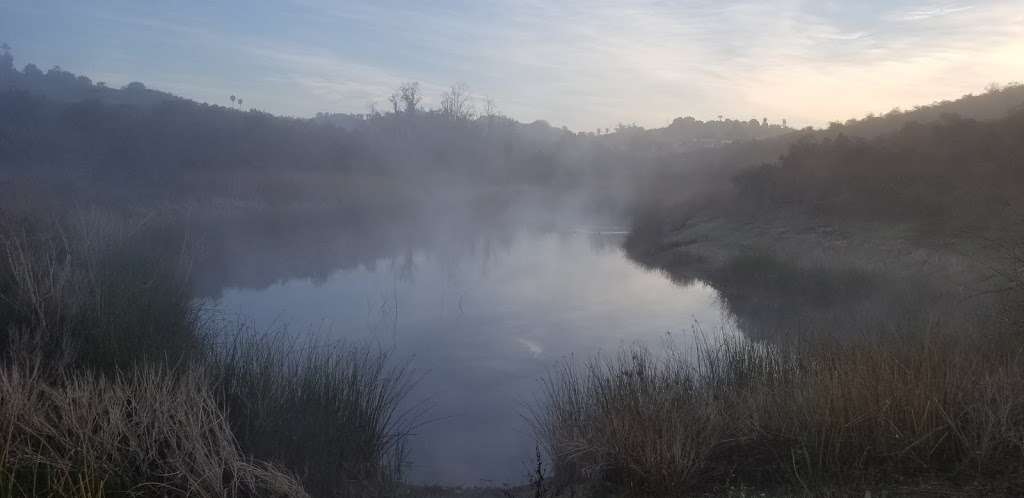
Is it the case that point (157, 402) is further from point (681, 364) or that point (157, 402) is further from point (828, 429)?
point (681, 364)

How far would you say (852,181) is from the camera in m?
24.9

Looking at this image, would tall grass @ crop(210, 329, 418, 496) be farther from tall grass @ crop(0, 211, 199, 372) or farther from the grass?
tall grass @ crop(0, 211, 199, 372)

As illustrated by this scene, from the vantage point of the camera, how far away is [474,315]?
56.9ft

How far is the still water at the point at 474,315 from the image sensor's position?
396 inches

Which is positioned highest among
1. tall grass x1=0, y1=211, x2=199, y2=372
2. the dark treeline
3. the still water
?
the dark treeline

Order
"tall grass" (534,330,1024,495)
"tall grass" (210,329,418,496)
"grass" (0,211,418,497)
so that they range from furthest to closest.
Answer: "tall grass" (210,329,418,496), "tall grass" (534,330,1024,495), "grass" (0,211,418,497)

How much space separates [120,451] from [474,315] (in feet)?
37.2

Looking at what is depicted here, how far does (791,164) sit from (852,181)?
504 cm

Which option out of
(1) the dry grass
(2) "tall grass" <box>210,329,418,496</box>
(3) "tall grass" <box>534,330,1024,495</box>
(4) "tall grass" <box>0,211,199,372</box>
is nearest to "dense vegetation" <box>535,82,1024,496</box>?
(3) "tall grass" <box>534,330,1024,495</box>

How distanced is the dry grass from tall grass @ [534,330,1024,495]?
2635mm

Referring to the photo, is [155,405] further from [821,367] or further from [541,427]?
[821,367]

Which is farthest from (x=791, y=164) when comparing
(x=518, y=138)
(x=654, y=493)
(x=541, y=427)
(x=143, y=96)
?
(x=143, y=96)

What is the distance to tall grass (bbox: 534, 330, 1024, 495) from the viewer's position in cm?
616

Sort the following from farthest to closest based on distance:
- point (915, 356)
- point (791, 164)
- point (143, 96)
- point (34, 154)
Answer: point (143, 96) < point (34, 154) < point (791, 164) < point (915, 356)
